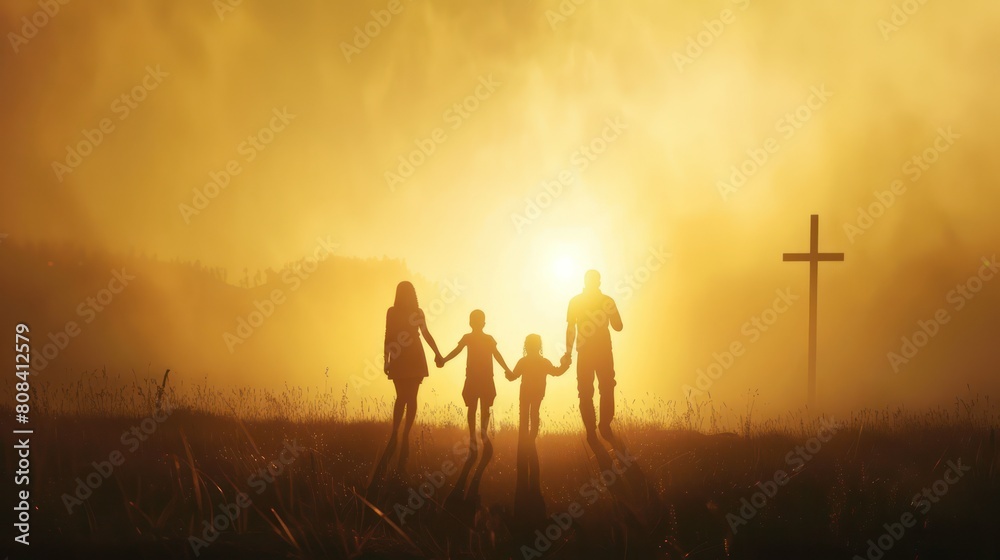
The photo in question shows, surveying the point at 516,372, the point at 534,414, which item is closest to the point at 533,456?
the point at 534,414

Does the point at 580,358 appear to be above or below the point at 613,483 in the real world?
above

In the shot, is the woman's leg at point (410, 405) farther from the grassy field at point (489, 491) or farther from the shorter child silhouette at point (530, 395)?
the shorter child silhouette at point (530, 395)

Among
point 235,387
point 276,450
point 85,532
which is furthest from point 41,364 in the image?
point 85,532

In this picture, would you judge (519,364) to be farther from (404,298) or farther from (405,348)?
(404,298)

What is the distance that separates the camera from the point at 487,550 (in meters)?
8.40

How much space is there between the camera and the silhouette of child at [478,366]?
44.7 ft

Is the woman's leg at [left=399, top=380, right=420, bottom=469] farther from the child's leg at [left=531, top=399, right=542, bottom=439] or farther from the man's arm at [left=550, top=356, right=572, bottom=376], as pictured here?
the man's arm at [left=550, top=356, right=572, bottom=376]

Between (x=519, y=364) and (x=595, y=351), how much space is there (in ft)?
4.22

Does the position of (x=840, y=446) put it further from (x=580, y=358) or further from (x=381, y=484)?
(x=381, y=484)

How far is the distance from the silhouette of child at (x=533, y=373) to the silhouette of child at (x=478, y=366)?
0.40 meters

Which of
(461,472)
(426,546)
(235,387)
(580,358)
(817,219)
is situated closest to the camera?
(426,546)

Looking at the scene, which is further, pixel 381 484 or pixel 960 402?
pixel 960 402

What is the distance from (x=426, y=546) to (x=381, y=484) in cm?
305

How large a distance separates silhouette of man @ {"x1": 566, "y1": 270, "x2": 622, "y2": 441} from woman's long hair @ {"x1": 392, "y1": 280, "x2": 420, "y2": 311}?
108 inches
